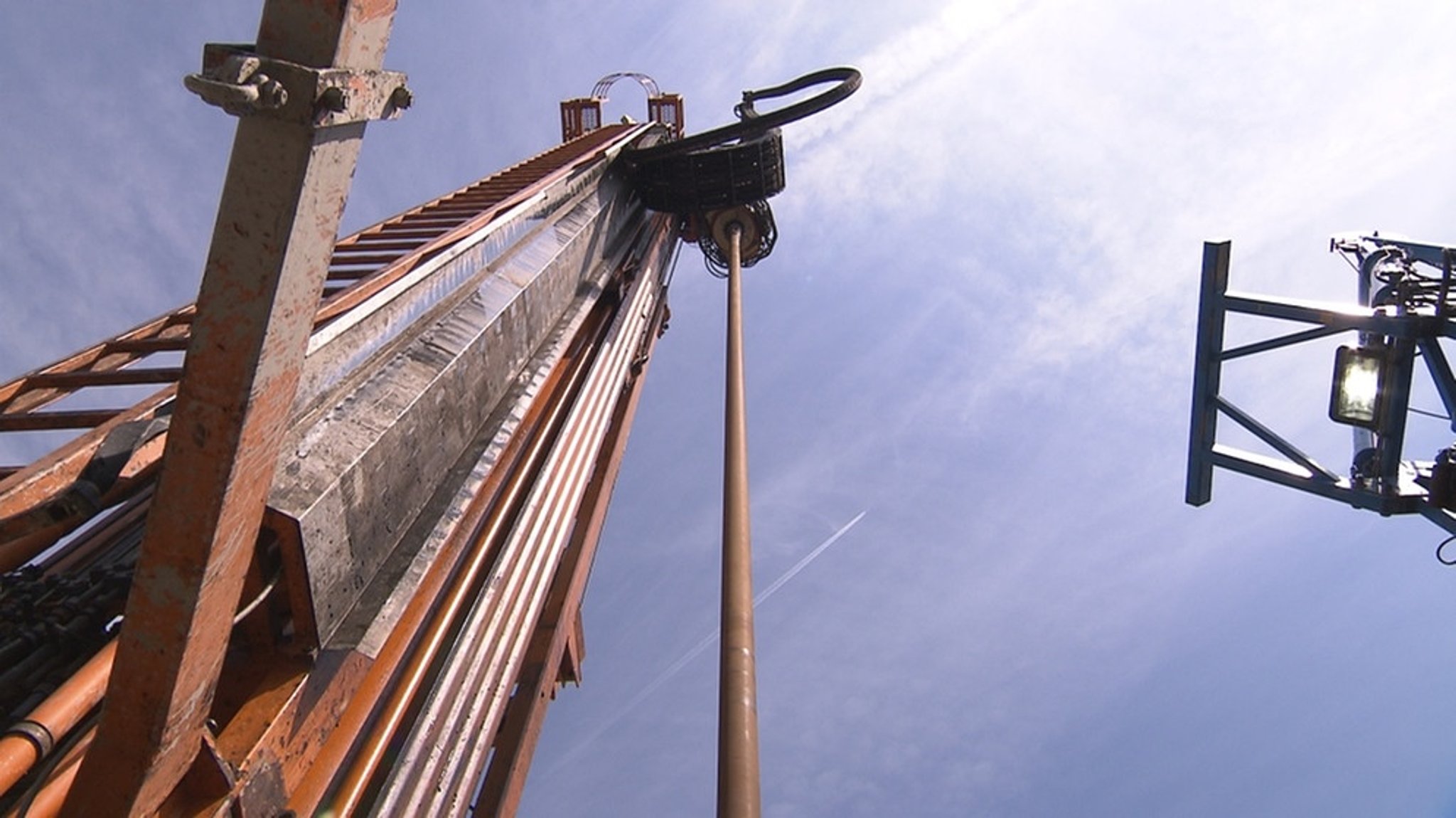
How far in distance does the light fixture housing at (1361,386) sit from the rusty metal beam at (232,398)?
8190 mm

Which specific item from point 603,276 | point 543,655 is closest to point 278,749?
point 543,655

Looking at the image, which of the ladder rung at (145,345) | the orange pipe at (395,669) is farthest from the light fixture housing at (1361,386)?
the ladder rung at (145,345)

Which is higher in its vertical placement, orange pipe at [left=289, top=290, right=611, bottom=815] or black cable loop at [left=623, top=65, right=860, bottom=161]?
black cable loop at [left=623, top=65, right=860, bottom=161]

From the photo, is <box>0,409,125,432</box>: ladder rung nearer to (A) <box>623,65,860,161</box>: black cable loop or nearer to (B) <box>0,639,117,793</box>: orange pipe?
(B) <box>0,639,117,793</box>: orange pipe

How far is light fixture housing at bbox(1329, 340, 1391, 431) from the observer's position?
8000mm

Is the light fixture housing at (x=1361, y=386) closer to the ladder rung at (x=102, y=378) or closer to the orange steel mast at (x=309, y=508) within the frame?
the orange steel mast at (x=309, y=508)

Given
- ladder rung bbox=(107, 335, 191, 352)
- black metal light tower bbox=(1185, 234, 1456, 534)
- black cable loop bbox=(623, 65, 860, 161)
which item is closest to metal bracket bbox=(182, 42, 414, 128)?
ladder rung bbox=(107, 335, 191, 352)

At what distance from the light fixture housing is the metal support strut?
589 centimetres

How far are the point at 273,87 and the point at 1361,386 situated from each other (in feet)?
28.2

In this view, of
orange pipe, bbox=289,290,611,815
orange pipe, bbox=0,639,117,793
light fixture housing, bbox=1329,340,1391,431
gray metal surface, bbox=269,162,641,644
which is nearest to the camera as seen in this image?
orange pipe, bbox=0,639,117,793

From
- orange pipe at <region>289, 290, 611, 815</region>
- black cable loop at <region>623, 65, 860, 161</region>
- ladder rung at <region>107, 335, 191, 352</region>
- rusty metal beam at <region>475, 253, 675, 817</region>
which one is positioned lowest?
rusty metal beam at <region>475, 253, 675, 817</region>

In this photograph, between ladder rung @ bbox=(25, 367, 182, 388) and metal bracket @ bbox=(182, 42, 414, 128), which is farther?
ladder rung @ bbox=(25, 367, 182, 388)

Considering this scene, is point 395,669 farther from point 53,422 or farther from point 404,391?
point 53,422

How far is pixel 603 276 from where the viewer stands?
1151 centimetres
